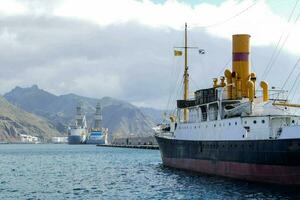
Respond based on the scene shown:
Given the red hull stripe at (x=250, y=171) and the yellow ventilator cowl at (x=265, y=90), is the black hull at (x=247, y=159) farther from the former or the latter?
the yellow ventilator cowl at (x=265, y=90)

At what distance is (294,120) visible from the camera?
43906 millimetres

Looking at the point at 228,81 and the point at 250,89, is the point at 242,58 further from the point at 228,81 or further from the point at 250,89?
the point at 250,89

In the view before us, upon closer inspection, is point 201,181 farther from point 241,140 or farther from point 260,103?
point 260,103

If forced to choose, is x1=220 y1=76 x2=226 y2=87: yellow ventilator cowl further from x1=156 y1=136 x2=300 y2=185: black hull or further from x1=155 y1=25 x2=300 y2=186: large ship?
x1=156 y1=136 x2=300 y2=185: black hull

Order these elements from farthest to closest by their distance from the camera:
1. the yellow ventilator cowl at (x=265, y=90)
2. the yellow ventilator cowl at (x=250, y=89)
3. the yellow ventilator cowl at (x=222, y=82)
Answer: the yellow ventilator cowl at (x=222, y=82)
the yellow ventilator cowl at (x=265, y=90)
the yellow ventilator cowl at (x=250, y=89)

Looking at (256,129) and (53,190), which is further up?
(256,129)

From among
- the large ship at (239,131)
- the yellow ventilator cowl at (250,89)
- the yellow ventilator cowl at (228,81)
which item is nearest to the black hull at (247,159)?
the large ship at (239,131)

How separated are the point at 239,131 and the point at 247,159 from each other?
3.04 meters

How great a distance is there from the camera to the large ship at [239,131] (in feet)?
128

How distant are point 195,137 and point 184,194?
14262 millimetres

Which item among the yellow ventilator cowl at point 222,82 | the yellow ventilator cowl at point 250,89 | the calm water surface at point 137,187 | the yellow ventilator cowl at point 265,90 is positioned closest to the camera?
the calm water surface at point 137,187

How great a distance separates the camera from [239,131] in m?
44.3

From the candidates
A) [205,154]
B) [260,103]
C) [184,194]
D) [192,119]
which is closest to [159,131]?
[192,119]

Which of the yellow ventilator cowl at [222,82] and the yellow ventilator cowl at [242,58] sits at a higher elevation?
the yellow ventilator cowl at [242,58]
